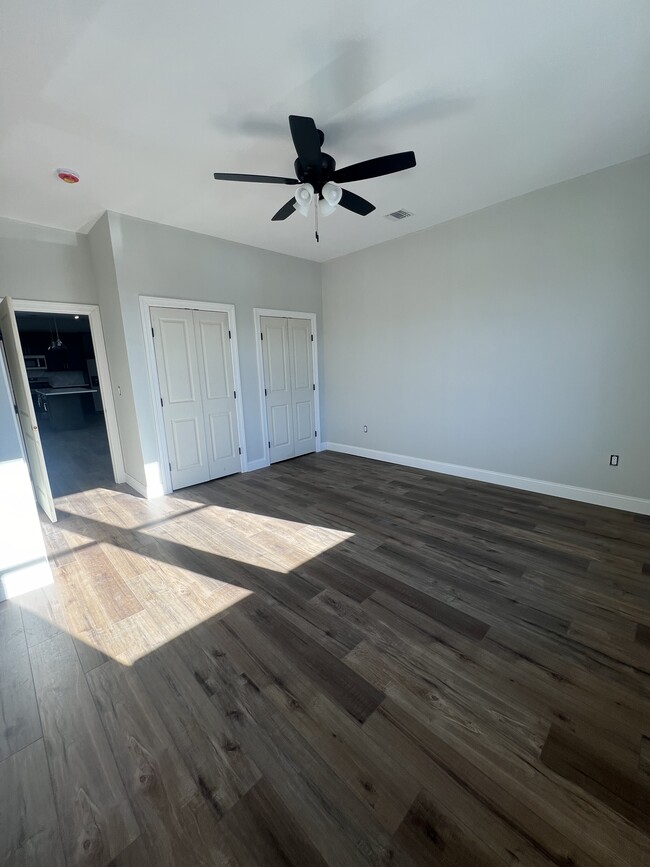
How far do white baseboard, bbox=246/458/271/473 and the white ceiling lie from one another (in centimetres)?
322

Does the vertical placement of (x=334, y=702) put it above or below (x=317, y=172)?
below

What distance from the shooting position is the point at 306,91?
2018 millimetres

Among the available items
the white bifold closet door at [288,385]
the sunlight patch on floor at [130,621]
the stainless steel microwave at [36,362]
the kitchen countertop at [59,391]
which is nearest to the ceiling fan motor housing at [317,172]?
the white bifold closet door at [288,385]

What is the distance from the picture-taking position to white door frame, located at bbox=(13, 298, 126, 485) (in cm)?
373

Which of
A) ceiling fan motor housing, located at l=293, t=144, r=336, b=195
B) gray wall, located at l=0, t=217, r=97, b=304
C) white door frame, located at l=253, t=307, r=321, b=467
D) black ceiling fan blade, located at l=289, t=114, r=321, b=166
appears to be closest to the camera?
black ceiling fan blade, located at l=289, t=114, r=321, b=166

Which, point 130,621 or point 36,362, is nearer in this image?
point 130,621

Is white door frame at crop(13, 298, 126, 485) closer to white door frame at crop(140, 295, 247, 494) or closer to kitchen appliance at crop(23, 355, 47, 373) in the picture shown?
white door frame at crop(140, 295, 247, 494)

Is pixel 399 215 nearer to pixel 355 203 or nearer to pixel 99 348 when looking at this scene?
pixel 355 203

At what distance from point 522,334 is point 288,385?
3219 millimetres

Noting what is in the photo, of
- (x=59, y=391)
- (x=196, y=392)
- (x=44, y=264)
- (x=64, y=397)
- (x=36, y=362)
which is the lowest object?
(x=64, y=397)

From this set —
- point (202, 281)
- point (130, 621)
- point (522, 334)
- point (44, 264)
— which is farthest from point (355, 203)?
point (44, 264)

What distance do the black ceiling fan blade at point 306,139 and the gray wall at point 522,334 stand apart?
2556mm

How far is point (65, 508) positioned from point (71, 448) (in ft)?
11.3

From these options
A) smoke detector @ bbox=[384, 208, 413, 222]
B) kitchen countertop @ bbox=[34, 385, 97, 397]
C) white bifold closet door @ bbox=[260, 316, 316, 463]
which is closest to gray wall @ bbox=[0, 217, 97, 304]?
white bifold closet door @ bbox=[260, 316, 316, 463]
